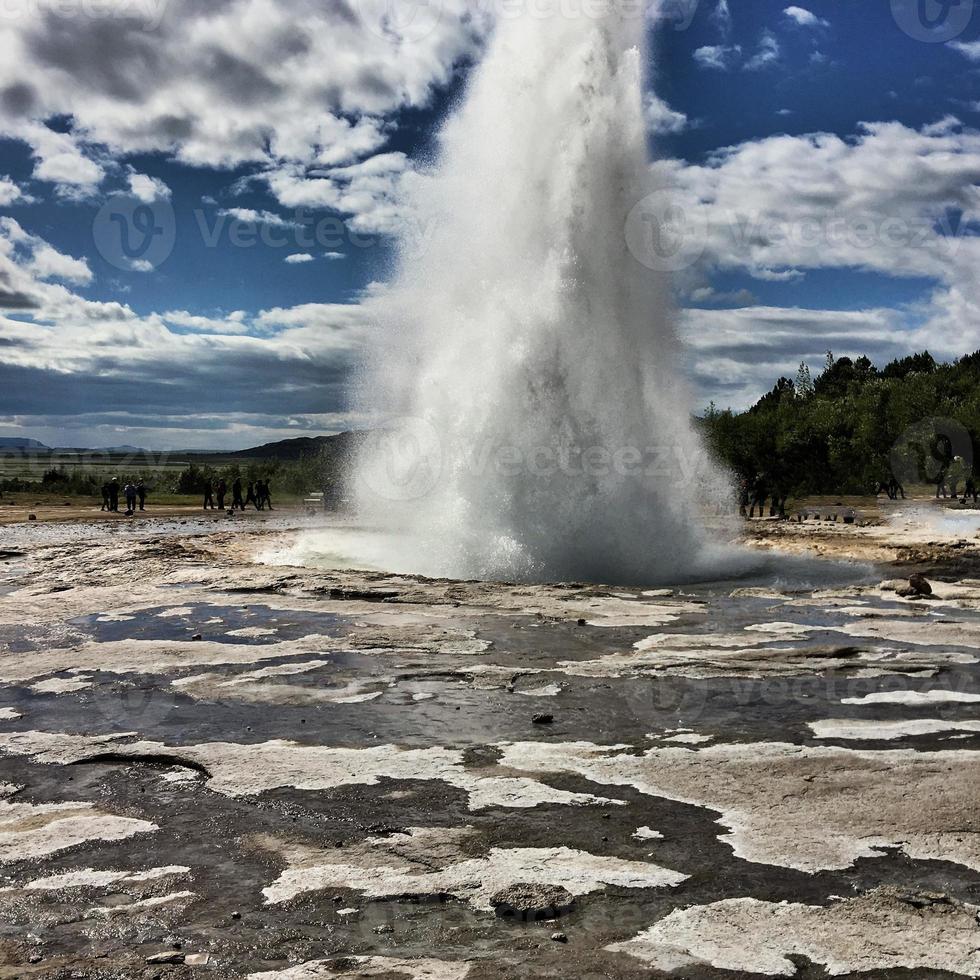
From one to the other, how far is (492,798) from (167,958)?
2502 millimetres

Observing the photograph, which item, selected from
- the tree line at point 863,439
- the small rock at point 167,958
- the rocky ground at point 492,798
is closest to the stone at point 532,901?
the rocky ground at point 492,798

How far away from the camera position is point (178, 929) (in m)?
4.39

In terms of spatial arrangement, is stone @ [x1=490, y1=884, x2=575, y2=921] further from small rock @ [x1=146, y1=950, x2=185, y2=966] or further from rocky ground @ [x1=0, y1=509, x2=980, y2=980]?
small rock @ [x1=146, y1=950, x2=185, y2=966]

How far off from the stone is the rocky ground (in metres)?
0.02

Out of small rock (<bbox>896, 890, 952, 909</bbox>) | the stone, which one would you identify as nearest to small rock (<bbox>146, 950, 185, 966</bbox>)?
the stone

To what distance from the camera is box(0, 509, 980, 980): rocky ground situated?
13.9 feet

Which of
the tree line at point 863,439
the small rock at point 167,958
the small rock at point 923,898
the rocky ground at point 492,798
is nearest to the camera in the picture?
the small rock at point 167,958

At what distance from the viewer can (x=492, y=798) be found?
20.1ft

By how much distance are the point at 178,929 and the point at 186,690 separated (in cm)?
522

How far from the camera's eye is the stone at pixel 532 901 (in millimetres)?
4539

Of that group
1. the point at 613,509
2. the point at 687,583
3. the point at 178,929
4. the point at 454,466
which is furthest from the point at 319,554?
the point at 178,929

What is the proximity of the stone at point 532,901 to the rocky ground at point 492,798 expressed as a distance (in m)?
0.02

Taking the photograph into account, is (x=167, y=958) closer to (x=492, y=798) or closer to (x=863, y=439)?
(x=492, y=798)

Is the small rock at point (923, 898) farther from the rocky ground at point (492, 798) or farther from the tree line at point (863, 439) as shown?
the tree line at point (863, 439)
